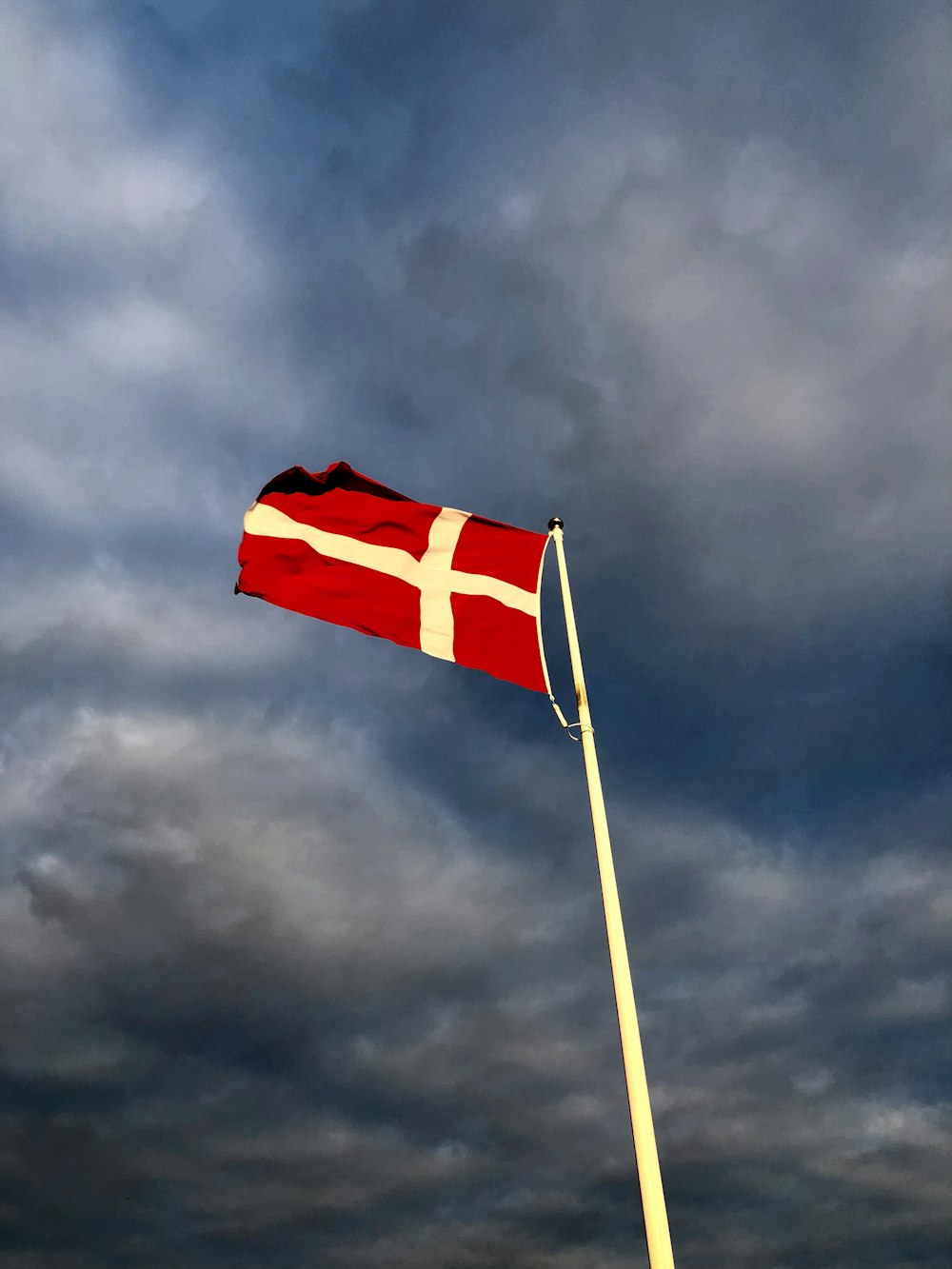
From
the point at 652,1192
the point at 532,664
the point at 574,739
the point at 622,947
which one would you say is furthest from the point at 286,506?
the point at 652,1192

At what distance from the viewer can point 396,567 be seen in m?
24.9

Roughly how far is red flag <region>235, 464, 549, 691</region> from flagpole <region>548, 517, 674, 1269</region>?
295cm

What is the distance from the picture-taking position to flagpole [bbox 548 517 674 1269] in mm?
14898

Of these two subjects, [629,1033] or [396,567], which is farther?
[396,567]

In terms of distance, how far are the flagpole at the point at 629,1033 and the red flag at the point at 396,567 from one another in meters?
2.95

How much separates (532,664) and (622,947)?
7.11 meters

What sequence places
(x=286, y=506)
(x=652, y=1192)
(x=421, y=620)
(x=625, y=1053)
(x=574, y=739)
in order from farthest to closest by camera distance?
(x=286, y=506) → (x=421, y=620) → (x=574, y=739) → (x=625, y=1053) → (x=652, y=1192)

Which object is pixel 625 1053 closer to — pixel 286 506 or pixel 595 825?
pixel 595 825

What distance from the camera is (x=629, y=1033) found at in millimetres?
16453

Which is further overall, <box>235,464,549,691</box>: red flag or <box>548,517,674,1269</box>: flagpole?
<box>235,464,549,691</box>: red flag

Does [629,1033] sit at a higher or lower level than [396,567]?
lower

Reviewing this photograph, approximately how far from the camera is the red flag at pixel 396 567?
922 inches

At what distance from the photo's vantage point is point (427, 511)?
996 inches

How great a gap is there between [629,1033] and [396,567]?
12.3m
